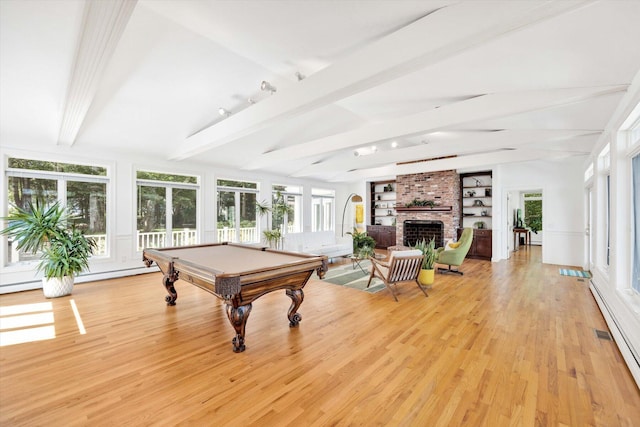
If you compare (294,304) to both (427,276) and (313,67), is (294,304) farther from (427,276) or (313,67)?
(313,67)

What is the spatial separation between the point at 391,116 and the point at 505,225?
539 centimetres

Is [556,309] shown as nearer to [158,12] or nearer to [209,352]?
[209,352]

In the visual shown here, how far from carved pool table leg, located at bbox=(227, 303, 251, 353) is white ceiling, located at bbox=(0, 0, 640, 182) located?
236 centimetres

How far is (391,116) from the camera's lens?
5184 millimetres

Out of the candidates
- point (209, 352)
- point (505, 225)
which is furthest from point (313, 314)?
point (505, 225)

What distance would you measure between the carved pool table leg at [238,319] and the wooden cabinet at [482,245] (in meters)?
7.57

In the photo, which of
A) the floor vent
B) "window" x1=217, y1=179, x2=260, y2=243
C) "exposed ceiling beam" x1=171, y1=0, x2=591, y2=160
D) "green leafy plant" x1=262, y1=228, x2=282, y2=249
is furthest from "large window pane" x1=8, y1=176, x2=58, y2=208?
the floor vent

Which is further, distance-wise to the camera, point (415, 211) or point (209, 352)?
point (415, 211)

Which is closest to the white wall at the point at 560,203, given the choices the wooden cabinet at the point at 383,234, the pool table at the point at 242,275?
the wooden cabinet at the point at 383,234

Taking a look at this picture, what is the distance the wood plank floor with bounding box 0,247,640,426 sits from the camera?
6.06 ft

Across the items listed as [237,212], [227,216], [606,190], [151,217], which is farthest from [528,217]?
[151,217]

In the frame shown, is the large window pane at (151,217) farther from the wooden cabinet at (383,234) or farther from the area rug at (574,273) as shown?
the area rug at (574,273)

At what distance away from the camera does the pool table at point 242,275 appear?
246 centimetres

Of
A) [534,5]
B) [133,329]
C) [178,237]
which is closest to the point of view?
[534,5]
